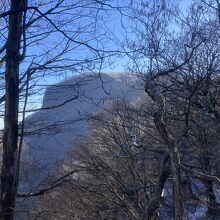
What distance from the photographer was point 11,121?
430cm

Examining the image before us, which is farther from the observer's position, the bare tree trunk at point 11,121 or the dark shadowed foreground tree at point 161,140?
the dark shadowed foreground tree at point 161,140

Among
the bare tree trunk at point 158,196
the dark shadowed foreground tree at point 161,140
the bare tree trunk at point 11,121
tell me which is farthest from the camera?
the dark shadowed foreground tree at point 161,140

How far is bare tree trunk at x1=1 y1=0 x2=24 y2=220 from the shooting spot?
13.4 feet

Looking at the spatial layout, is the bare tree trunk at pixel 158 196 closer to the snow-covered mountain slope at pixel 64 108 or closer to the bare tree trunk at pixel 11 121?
the snow-covered mountain slope at pixel 64 108

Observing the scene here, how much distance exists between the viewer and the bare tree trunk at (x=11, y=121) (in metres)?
4.09

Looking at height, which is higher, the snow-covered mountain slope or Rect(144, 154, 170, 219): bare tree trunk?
the snow-covered mountain slope

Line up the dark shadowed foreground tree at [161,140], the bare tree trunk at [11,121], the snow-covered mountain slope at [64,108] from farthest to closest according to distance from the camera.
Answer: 1. the dark shadowed foreground tree at [161,140]
2. the snow-covered mountain slope at [64,108]
3. the bare tree trunk at [11,121]

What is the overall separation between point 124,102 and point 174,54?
13.9ft

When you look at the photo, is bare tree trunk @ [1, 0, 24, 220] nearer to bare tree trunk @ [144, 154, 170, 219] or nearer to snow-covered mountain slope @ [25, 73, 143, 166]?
snow-covered mountain slope @ [25, 73, 143, 166]

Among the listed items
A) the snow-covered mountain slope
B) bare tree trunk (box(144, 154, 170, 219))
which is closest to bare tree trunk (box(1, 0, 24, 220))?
the snow-covered mountain slope

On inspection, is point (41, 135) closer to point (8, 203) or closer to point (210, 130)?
point (8, 203)

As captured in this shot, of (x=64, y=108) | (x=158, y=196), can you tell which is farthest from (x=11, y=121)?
(x=64, y=108)

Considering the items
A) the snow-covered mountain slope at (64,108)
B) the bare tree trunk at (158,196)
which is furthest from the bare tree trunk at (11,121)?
the bare tree trunk at (158,196)

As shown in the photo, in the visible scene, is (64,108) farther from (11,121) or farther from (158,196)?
(11,121)
